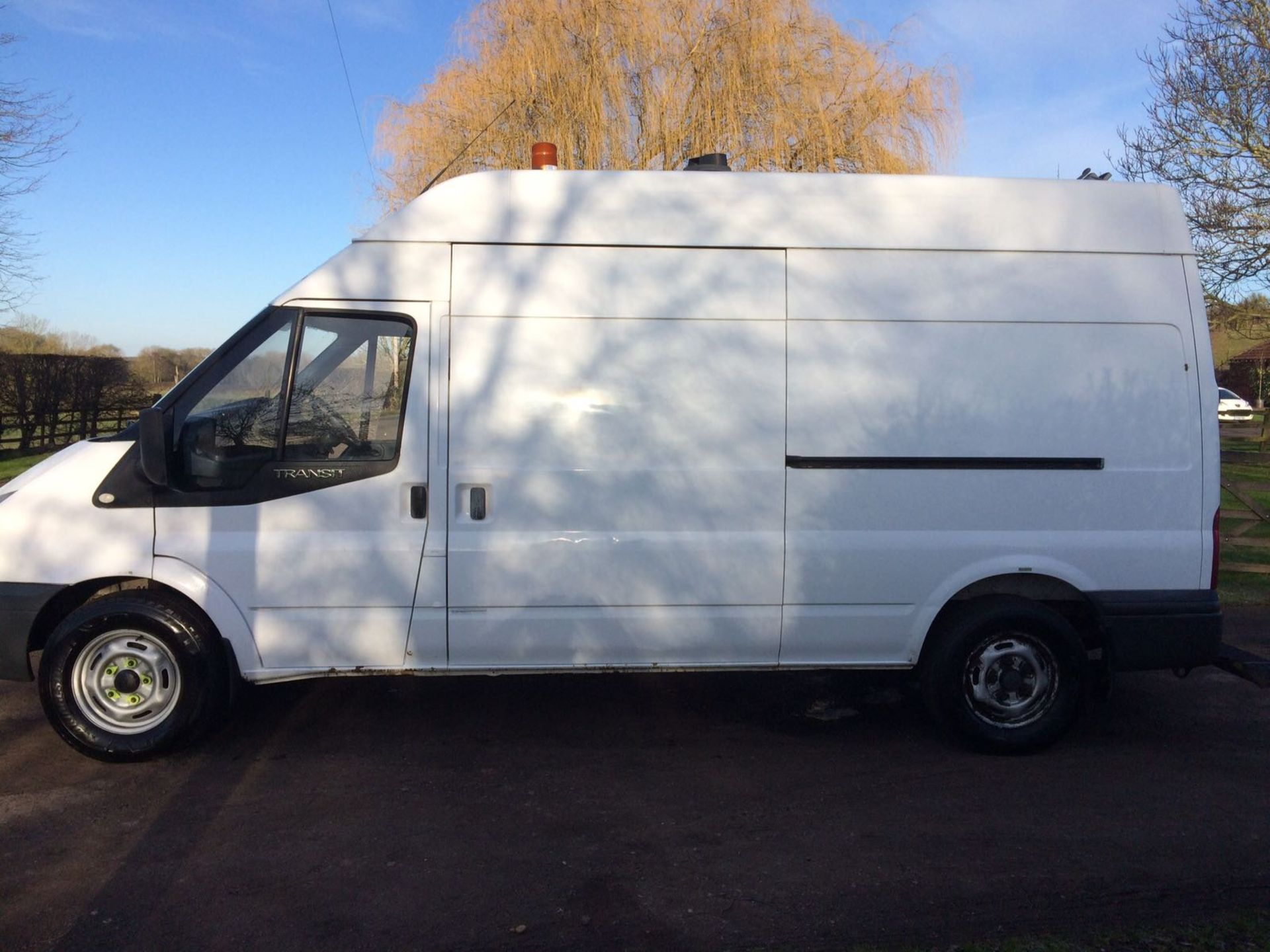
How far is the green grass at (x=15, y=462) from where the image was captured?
16047 millimetres

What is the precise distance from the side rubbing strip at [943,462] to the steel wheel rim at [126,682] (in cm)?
315

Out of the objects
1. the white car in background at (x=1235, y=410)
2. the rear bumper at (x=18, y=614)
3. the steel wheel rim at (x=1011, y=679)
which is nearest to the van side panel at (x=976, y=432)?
the steel wheel rim at (x=1011, y=679)

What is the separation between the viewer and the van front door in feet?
15.3

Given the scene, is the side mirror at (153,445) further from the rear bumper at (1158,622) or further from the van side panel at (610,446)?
the rear bumper at (1158,622)

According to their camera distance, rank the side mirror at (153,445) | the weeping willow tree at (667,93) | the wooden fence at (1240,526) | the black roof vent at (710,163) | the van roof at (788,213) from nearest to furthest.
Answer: the side mirror at (153,445)
the van roof at (788,213)
the black roof vent at (710,163)
the wooden fence at (1240,526)
the weeping willow tree at (667,93)

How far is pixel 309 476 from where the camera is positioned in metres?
4.66

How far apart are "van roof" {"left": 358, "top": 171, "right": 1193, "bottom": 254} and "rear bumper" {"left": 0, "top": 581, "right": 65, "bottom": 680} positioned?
228cm

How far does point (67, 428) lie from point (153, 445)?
63.9ft

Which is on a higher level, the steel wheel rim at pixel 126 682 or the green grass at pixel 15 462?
the green grass at pixel 15 462

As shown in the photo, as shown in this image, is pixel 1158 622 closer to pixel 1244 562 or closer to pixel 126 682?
pixel 126 682

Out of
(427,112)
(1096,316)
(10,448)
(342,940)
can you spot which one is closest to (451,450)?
(342,940)

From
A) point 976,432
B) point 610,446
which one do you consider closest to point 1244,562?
point 976,432

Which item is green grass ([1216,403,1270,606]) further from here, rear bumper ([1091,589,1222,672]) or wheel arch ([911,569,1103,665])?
wheel arch ([911,569,1103,665])

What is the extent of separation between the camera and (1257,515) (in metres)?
9.76
